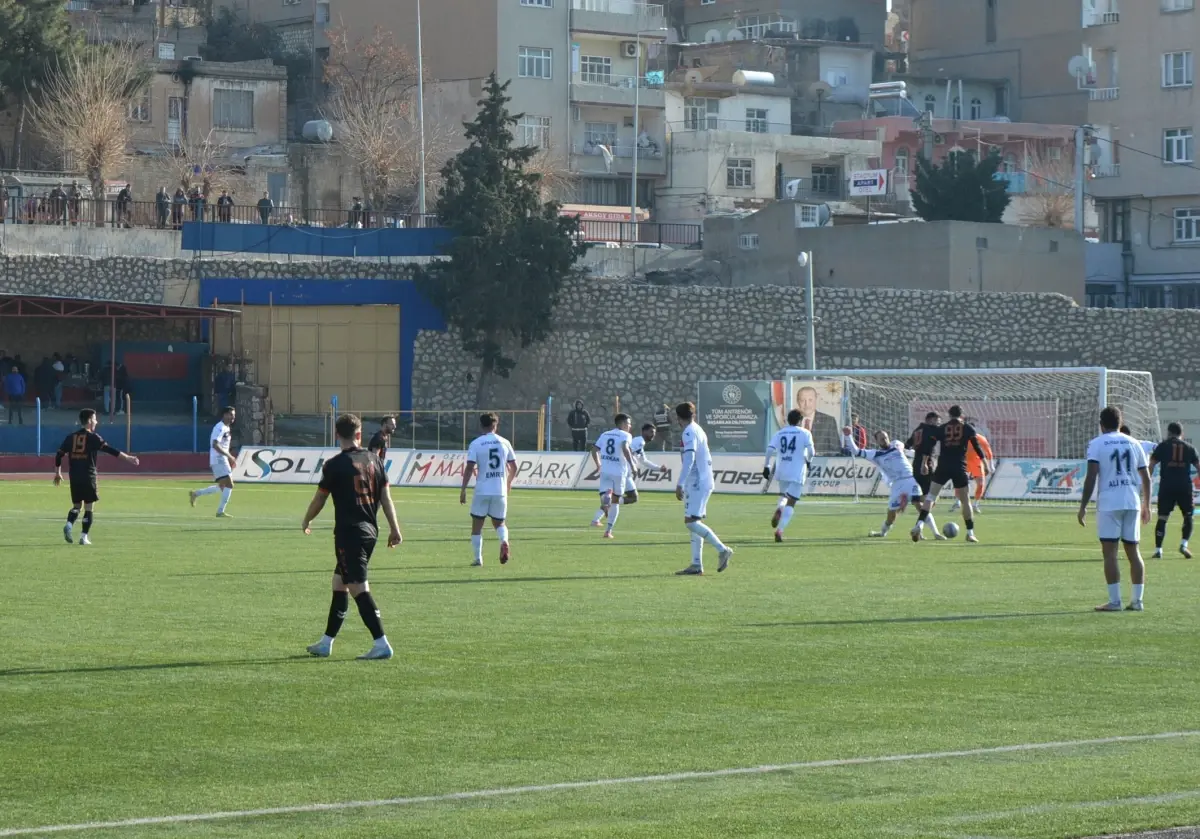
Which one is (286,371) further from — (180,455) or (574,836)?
(574,836)

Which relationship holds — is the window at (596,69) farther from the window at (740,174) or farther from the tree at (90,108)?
A: the tree at (90,108)

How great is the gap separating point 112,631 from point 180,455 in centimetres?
3830

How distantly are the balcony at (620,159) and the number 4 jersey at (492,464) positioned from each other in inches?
2383

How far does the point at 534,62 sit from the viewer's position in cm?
8138

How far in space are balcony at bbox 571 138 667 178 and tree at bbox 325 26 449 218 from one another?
728 centimetres

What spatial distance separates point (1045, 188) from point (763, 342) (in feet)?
109

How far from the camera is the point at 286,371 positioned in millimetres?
61625

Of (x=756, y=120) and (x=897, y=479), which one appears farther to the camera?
(x=756, y=120)

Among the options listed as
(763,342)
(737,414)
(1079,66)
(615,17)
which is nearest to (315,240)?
(763,342)

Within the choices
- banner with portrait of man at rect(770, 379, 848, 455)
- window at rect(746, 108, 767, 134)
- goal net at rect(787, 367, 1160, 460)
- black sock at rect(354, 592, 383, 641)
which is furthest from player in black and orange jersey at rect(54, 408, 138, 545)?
window at rect(746, 108, 767, 134)

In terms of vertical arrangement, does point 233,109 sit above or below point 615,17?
below

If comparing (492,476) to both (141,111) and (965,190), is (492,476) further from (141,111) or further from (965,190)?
(141,111)

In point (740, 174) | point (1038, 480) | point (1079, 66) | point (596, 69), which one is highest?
point (1079, 66)

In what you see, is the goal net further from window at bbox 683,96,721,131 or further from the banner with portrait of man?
window at bbox 683,96,721,131
